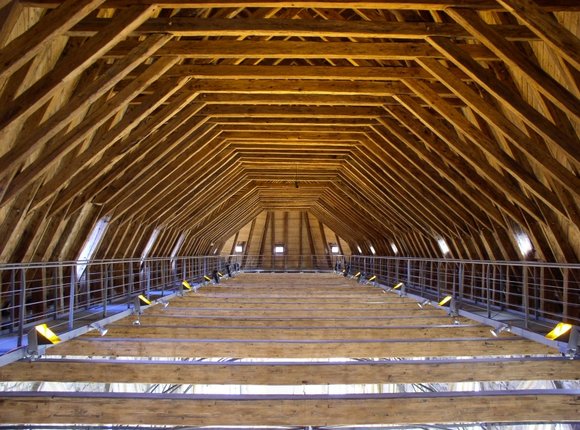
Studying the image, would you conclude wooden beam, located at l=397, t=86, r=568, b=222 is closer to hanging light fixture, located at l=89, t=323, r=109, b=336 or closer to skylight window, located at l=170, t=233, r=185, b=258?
hanging light fixture, located at l=89, t=323, r=109, b=336

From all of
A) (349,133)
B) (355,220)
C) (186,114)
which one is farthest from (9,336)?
(355,220)

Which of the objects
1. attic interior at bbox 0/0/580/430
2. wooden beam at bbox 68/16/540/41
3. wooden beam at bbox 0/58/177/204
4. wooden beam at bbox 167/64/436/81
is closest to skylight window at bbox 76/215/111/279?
attic interior at bbox 0/0/580/430

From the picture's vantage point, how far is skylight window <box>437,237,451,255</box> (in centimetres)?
1286

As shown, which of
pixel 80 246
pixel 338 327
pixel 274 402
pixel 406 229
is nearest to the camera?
pixel 274 402

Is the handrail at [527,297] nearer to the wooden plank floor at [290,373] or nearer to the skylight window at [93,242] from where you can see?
the wooden plank floor at [290,373]

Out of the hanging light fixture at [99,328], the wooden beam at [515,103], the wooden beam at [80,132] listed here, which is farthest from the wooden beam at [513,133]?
the hanging light fixture at [99,328]

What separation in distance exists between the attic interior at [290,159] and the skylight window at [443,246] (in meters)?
0.12

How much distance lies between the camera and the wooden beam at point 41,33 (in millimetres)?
4352

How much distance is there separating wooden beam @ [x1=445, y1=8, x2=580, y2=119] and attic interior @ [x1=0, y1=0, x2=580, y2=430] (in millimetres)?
21

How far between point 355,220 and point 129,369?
14228 millimetres

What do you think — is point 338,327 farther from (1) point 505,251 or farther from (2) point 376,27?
(1) point 505,251

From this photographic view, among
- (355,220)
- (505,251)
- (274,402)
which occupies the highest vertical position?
(355,220)

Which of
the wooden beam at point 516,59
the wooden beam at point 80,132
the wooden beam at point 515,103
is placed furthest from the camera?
the wooden beam at point 80,132

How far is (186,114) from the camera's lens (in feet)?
27.6
